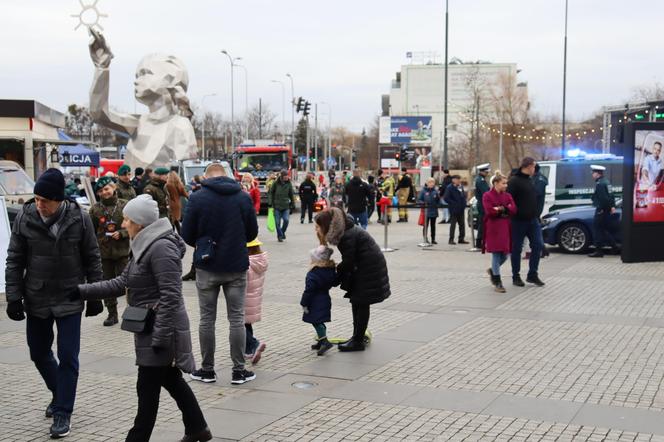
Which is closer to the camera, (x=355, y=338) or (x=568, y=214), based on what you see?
(x=355, y=338)

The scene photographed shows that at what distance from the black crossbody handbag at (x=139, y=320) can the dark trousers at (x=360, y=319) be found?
3.44 metres

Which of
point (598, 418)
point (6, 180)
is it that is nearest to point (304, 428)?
point (598, 418)

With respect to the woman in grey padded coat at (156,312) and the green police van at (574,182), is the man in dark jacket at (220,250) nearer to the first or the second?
the woman in grey padded coat at (156,312)

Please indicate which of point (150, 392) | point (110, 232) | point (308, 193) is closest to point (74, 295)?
point (150, 392)

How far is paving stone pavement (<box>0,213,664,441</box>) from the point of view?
19.4 ft

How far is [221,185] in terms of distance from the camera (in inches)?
274

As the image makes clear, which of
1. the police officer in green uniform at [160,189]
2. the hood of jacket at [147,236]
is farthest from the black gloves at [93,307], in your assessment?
the police officer in green uniform at [160,189]

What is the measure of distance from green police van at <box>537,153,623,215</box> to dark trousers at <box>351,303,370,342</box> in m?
13.1

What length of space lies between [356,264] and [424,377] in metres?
1.42

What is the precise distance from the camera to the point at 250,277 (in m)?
7.77

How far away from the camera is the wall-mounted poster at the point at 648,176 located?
50.6 ft

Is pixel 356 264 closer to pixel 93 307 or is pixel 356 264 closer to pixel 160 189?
pixel 93 307

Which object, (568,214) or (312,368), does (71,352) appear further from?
(568,214)

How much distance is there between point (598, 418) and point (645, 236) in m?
10.6
